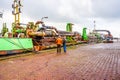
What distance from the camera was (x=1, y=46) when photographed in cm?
1399

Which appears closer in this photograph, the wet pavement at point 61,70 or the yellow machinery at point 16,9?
the wet pavement at point 61,70

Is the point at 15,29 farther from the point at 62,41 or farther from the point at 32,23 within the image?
the point at 62,41

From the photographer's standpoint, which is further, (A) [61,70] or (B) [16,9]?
(B) [16,9]

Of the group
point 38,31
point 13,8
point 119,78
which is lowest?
point 119,78

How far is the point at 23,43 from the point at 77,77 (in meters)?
9.95

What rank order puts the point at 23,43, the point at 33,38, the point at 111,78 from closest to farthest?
the point at 111,78
the point at 23,43
the point at 33,38

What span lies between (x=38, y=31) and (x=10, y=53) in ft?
17.6

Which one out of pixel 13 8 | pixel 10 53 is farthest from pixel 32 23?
pixel 10 53

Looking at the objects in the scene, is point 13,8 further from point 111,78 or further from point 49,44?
point 111,78

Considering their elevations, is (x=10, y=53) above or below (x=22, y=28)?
below

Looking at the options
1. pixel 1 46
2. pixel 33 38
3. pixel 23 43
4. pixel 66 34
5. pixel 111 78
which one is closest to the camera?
pixel 111 78

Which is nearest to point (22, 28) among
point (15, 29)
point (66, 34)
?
point (15, 29)

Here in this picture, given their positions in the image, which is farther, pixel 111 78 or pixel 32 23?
pixel 32 23

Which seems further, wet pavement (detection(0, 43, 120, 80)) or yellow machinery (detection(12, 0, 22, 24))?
yellow machinery (detection(12, 0, 22, 24))
